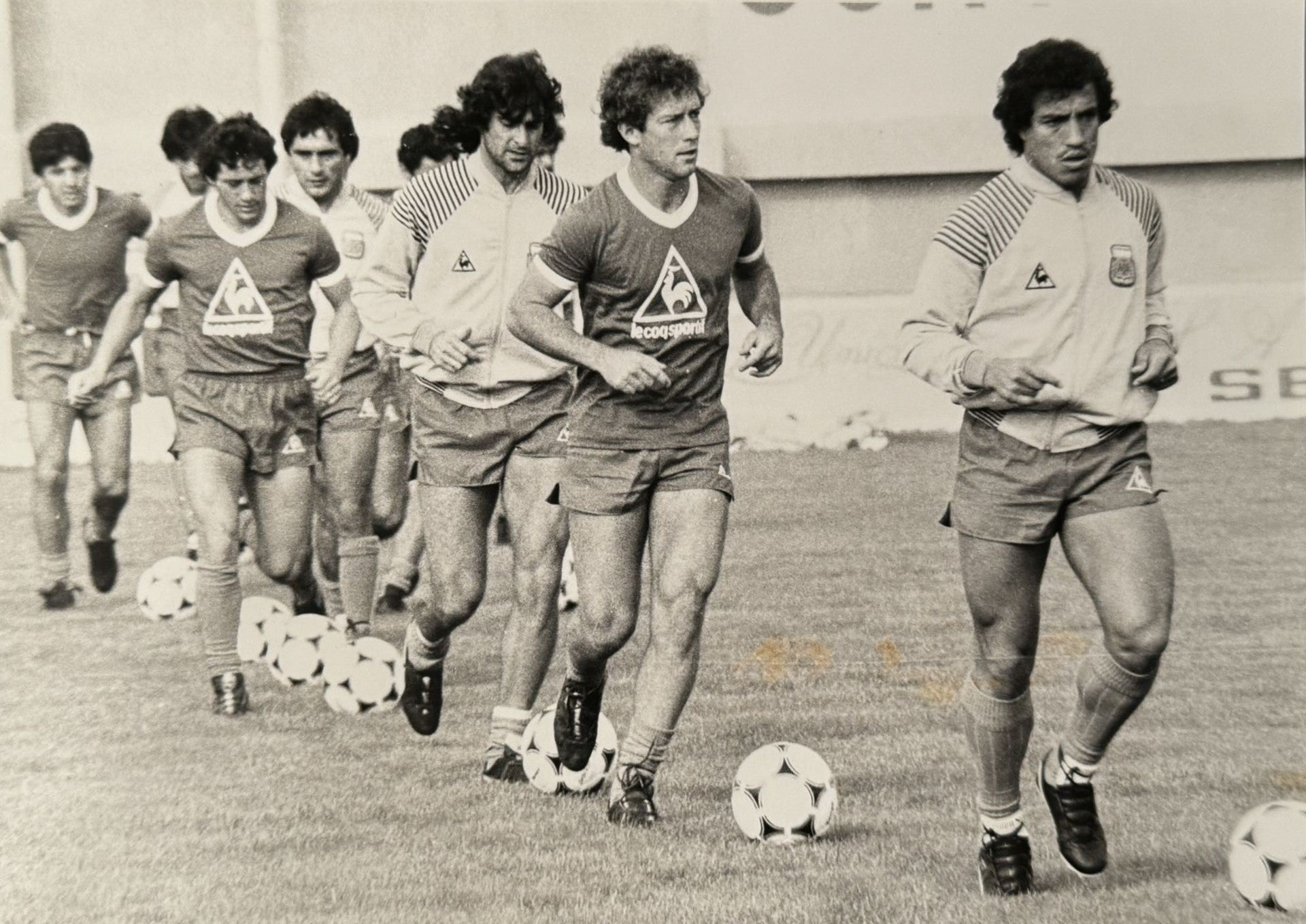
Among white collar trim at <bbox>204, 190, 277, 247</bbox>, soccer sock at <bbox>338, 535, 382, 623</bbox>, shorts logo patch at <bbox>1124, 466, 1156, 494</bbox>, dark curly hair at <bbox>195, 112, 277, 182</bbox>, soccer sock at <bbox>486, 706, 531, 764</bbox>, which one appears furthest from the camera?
soccer sock at <bbox>338, 535, 382, 623</bbox>

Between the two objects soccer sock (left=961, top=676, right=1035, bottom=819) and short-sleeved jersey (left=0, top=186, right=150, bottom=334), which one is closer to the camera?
soccer sock (left=961, top=676, right=1035, bottom=819)

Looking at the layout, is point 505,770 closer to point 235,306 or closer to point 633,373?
point 633,373

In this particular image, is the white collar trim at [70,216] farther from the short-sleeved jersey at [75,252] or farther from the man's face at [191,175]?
the man's face at [191,175]

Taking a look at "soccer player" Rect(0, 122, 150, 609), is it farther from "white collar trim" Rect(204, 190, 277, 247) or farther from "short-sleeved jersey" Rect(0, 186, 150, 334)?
"white collar trim" Rect(204, 190, 277, 247)

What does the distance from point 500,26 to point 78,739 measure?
2.16m

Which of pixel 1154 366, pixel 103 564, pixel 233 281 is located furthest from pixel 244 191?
pixel 1154 366

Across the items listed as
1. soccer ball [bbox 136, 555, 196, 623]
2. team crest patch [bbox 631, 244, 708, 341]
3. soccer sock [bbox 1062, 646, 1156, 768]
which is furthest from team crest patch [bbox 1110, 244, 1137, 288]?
soccer ball [bbox 136, 555, 196, 623]

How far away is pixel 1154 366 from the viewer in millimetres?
3771

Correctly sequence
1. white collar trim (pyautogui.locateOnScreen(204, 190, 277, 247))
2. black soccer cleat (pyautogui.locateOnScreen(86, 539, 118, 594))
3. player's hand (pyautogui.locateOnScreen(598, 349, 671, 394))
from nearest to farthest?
player's hand (pyautogui.locateOnScreen(598, 349, 671, 394)) < white collar trim (pyautogui.locateOnScreen(204, 190, 277, 247)) < black soccer cleat (pyautogui.locateOnScreen(86, 539, 118, 594))

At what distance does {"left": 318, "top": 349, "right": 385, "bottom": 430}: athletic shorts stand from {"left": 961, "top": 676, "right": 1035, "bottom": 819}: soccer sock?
10.3 feet

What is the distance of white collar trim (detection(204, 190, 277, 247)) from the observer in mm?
5711

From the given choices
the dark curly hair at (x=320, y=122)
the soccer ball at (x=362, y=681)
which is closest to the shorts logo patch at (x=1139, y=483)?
the soccer ball at (x=362, y=681)

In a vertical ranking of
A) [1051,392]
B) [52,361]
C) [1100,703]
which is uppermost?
[1051,392]

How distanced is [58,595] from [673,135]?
9.18ft
